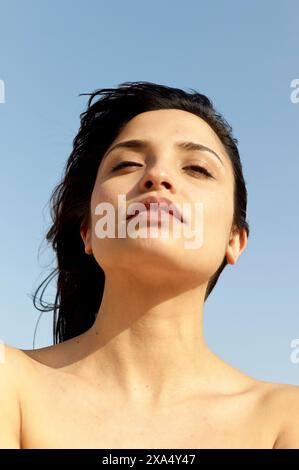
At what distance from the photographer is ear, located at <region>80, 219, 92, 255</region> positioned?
4043mm

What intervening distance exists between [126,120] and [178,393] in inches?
69.9

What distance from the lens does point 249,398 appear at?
3.43 m

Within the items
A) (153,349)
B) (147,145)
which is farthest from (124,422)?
(147,145)

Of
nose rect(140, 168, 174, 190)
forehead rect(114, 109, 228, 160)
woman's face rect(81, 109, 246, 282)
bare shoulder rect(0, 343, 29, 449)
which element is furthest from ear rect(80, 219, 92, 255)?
bare shoulder rect(0, 343, 29, 449)

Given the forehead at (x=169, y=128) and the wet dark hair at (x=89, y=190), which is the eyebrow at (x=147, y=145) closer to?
the forehead at (x=169, y=128)

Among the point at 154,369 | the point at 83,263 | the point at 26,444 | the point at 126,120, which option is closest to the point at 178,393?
the point at 154,369

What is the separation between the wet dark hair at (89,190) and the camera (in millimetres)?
4230

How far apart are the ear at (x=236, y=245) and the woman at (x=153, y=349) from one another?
0.57 feet

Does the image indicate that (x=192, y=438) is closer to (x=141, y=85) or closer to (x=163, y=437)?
(x=163, y=437)

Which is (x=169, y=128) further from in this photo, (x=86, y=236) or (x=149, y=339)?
(x=149, y=339)

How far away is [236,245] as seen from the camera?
4270mm

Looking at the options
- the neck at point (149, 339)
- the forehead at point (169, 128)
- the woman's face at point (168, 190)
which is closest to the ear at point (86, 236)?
the woman's face at point (168, 190)

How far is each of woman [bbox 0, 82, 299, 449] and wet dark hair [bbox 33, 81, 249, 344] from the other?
0.20 metres

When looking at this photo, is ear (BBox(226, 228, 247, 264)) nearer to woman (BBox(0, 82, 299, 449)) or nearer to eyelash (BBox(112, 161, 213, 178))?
woman (BBox(0, 82, 299, 449))
